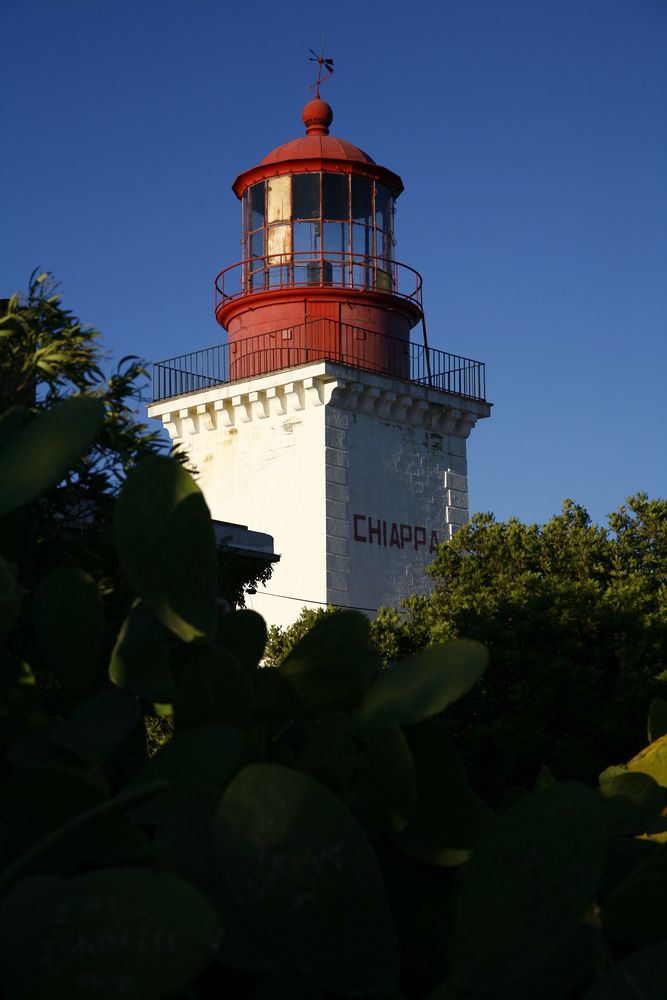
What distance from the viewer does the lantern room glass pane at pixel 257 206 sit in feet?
76.8

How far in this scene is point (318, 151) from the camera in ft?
76.7

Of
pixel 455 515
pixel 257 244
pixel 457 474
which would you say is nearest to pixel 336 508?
pixel 455 515

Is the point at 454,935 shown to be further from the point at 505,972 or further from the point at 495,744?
the point at 495,744

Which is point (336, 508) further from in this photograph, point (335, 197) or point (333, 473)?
point (335, 197)

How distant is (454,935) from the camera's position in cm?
107

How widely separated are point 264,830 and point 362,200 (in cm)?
2320

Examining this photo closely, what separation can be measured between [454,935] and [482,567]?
15188mm

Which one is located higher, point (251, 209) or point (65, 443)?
point (251, 209)

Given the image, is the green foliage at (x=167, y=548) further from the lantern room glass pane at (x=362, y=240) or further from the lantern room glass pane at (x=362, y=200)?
the lantern room glass pane at (x=362, y=200)

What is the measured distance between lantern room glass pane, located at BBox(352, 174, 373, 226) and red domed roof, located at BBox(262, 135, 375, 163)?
1.31 ft

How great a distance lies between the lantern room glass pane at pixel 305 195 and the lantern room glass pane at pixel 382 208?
123 cm

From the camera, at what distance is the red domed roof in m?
23.3

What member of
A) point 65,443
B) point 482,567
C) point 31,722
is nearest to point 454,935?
point 31,722

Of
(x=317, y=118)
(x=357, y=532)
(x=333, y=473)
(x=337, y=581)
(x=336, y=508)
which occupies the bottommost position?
(x=337, y=581)
